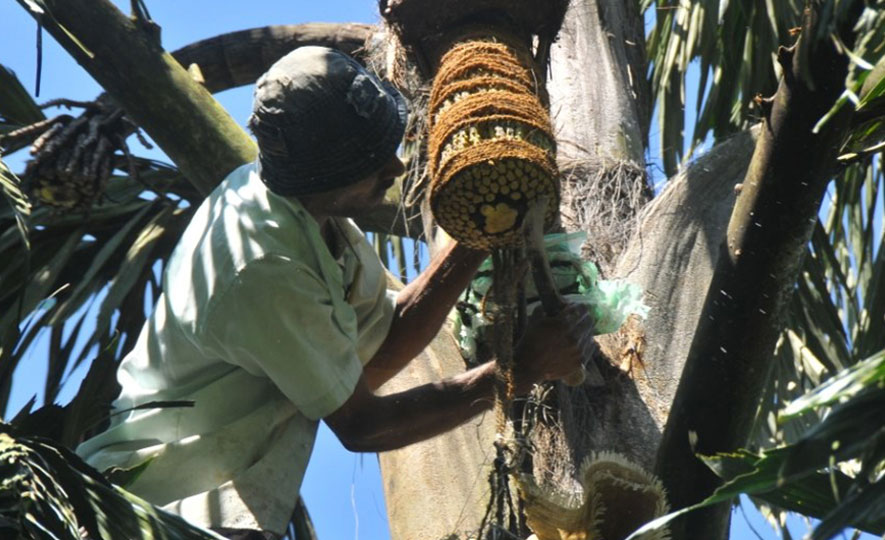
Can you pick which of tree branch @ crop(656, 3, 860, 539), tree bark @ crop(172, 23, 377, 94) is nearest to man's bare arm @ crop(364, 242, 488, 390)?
tree branch @ crop(656, 3, 860, 539)

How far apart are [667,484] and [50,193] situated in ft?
5.19

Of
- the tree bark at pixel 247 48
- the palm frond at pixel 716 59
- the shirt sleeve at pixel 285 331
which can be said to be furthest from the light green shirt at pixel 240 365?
the tree bark at pixel 247 48

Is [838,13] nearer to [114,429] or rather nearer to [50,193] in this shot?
[114,429]

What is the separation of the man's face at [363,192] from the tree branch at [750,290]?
0.68 metres

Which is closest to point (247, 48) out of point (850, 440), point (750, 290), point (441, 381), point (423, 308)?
point (423, 308)

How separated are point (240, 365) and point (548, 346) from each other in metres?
0.59

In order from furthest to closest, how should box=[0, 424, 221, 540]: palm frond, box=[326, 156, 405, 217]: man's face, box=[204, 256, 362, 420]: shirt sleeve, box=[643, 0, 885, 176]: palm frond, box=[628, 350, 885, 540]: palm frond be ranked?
box=[643, 0, 885, 176]: palm frond → box=[326, 156, 405, 217]: man's face → box=[204, 256, 362, 420]: shirt sleeve → box=[0, 424, 221, 540]: palm frond → box=[628, 350, 885, 540]: palm frond

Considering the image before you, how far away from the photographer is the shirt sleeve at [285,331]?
119 inches

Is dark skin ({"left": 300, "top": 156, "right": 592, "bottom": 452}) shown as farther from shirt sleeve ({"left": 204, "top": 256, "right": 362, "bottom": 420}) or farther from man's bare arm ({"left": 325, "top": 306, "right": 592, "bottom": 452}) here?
shirt sleeve ({"left": 204, "top": 256, "right": 362, "bottom": 420})

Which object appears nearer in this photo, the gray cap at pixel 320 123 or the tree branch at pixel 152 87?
the gray cap at pixel 320 123

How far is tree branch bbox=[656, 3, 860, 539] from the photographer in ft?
9.05

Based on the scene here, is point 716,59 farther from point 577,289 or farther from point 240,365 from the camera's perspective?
point 240,365

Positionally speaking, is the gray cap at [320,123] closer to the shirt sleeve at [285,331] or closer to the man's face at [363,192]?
the man's face at [363,192]

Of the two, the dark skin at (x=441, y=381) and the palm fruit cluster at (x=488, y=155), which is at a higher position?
the palm fruit cluster at (x=488, y=155)
